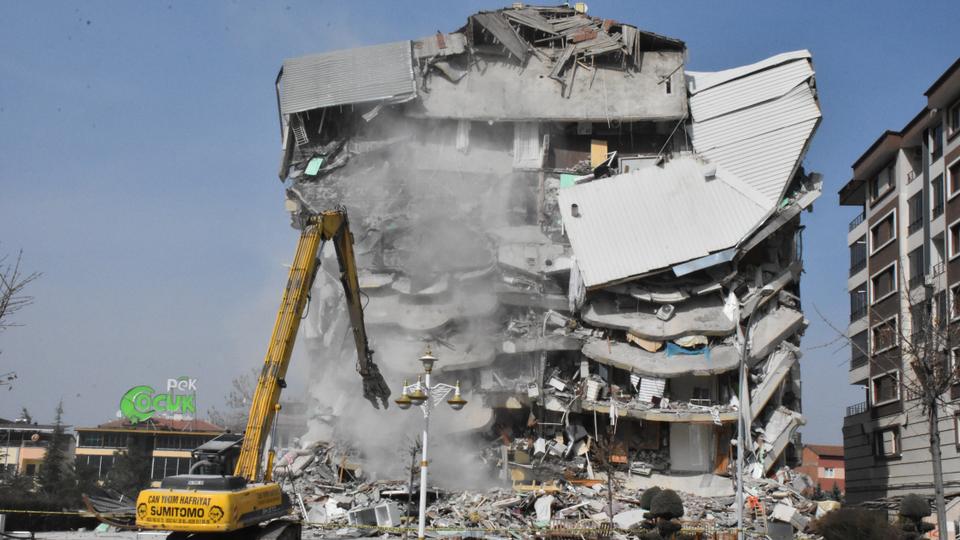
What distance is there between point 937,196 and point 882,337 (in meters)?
7.88

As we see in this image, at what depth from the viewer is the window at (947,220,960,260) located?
38.1 meters

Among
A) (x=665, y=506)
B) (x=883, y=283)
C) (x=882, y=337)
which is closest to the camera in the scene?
(x=665, y=506)

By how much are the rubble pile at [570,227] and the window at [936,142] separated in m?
5.01

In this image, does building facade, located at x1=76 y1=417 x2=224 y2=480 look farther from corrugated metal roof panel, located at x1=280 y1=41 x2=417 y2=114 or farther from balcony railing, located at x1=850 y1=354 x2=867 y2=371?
balcony railing, located at x1=850 y1=354 x2=867 y2=371

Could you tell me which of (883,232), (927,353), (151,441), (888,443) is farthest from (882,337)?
(151,441)

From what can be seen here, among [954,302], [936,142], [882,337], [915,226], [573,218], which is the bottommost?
[882,337]

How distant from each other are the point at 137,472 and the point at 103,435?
1971 centimetres

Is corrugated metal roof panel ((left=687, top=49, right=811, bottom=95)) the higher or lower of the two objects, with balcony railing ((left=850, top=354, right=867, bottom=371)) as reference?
higher

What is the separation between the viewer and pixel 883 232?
47.6 m

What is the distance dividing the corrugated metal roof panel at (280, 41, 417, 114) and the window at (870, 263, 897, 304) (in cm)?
2428

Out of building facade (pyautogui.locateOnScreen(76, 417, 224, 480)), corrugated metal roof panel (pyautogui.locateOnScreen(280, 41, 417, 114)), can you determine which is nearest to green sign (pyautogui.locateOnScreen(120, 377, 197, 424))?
building facade (pyautogui.locateOnScreen(76, 417, 224, 480))

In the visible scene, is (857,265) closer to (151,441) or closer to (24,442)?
(151,441)

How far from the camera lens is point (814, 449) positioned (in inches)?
4144

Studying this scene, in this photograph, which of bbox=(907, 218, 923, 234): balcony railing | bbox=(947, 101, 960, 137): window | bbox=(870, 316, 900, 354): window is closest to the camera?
bbox=(947, 101, 960, 137): window
